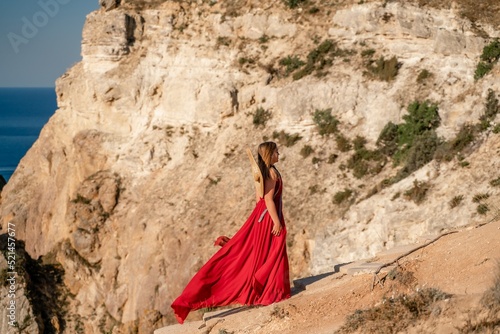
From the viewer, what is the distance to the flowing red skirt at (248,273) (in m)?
8.60

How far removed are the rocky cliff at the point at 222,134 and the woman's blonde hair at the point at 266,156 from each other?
22.9 ft

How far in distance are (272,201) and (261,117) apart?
44.3 ft

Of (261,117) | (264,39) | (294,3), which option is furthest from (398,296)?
(294,3)

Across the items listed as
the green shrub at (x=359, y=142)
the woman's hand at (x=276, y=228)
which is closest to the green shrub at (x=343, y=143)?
the green shrub at (x=359, y=142)

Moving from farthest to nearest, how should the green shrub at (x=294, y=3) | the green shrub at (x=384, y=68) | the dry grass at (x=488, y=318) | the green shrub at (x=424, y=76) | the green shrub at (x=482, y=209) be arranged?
the green shrub at (x=294, y=3), the green shrub at (x=384, y=68), the green shrub at (x=424, y=76), the green shrub at (x=482, y=209), the dry grass at (x=488, y=318)

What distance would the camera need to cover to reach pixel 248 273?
28.3ft

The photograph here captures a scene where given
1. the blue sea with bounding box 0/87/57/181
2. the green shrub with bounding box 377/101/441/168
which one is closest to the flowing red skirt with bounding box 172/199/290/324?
the green shrub with bounding box 377/101/441/168

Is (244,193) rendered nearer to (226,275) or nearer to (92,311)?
(92,311)

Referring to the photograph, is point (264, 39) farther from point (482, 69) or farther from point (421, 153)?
point (421, 153)

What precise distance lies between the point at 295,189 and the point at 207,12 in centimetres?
796

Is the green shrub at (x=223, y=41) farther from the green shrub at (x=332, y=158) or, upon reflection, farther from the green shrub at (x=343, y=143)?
the green shrub at (x=332, y=158)

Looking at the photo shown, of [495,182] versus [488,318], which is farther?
[495,182]

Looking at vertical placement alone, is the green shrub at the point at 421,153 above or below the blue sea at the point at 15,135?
below

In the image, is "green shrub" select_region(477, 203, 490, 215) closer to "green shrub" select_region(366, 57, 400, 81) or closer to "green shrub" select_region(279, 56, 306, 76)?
"green shrub" select_region(366, 57, 400, 81)
